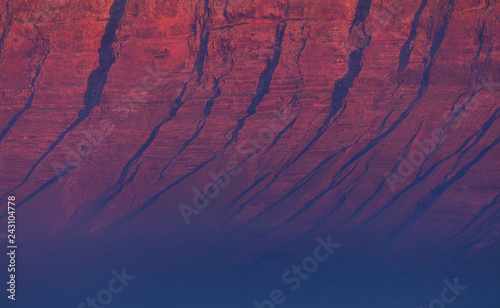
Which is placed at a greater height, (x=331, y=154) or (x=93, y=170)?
(x=93, y=170)

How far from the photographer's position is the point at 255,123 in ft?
212

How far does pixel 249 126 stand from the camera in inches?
2539

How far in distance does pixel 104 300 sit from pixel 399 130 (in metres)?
23.5

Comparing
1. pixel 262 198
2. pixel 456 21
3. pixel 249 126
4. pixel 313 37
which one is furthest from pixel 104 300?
pixel 456 21

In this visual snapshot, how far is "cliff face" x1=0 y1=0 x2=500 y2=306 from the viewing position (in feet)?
185

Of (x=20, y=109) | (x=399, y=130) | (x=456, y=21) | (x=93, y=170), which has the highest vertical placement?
(x=20, y=109)

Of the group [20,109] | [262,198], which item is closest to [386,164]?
[262,198]

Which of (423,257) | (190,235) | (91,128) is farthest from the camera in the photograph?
(91,128)

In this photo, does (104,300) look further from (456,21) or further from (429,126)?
(456,21)

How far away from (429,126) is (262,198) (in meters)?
12.6

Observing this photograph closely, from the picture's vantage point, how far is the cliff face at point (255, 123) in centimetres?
5647

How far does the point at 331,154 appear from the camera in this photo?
61.3m

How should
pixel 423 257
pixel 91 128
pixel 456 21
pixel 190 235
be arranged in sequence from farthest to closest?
pixel 91 128
pixel 456 21
pixel 190 235
pixel 423 257

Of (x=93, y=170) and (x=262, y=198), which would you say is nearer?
(x=262, y=198)
